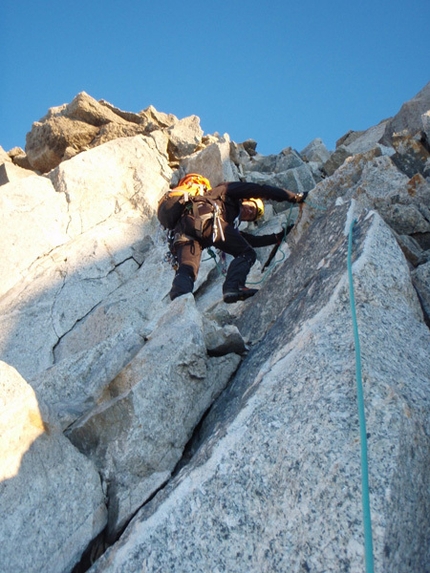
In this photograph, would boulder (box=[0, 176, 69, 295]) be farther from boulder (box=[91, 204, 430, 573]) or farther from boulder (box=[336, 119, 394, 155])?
boulder (box=[336, 119, 394, 155])

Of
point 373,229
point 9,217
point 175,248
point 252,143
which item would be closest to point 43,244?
point 9,217

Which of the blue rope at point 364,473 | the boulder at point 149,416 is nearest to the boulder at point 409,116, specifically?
the boulder at point 149,416

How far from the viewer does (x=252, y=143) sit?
19891mm

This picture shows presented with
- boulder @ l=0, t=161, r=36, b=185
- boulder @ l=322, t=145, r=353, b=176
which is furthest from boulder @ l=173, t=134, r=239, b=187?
boulder @ l=0, t=161, r=36, b=185

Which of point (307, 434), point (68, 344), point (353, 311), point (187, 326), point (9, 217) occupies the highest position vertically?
point (9, 217)

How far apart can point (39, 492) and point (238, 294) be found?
3.81 metres

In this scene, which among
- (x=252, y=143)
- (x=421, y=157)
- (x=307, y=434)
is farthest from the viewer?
(x=252, y=143)

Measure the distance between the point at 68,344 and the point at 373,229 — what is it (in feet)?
18.4

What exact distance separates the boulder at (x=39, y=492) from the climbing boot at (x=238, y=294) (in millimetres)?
3279

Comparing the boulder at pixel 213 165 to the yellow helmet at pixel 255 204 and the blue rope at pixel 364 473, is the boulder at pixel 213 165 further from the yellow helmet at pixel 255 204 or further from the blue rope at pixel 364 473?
the blue rope at pixel 364 473

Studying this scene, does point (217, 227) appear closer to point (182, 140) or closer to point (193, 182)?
point (193, 182)

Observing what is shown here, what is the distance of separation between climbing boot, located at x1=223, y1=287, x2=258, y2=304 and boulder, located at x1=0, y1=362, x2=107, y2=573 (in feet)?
10.8

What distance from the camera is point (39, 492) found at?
4.05 m

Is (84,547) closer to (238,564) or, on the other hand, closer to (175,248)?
(238,564)
